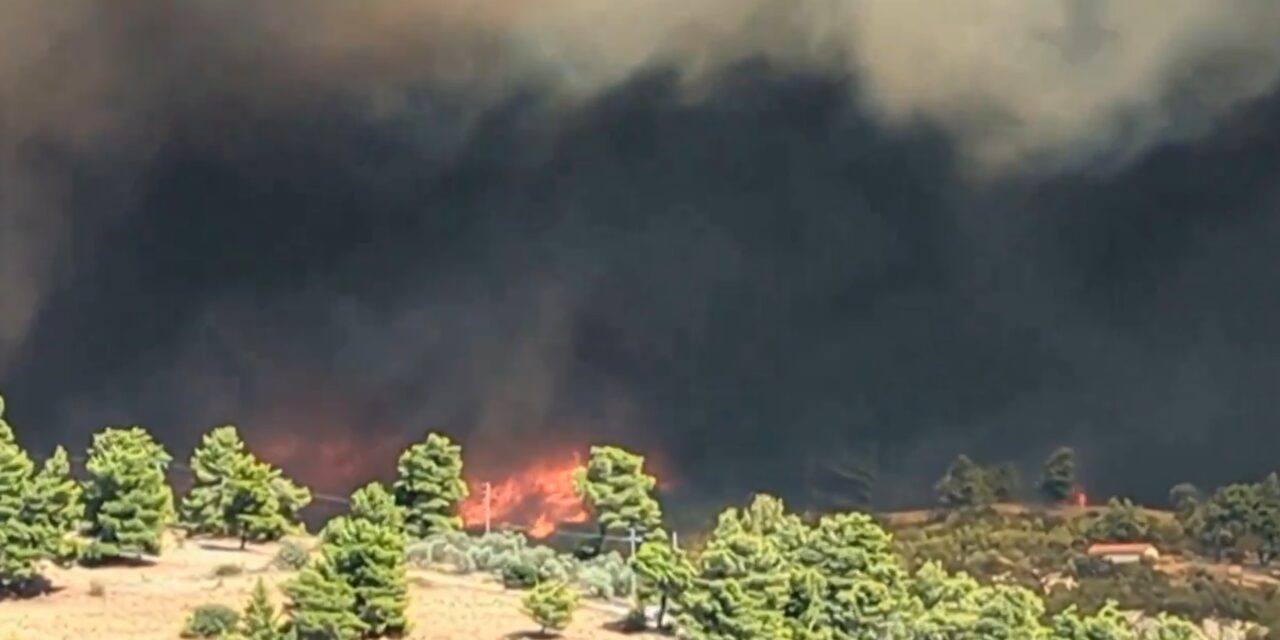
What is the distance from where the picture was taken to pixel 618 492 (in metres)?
36.4

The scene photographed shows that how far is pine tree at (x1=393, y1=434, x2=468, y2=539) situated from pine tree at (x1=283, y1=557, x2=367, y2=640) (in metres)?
8.73

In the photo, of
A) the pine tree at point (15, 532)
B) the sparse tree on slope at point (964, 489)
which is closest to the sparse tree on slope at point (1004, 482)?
the sparse tree on slope at point (964, 489)

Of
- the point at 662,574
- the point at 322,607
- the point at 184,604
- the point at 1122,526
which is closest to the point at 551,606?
the point at 662,574

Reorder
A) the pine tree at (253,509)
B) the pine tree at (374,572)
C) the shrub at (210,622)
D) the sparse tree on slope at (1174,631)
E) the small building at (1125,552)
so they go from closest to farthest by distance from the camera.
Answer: the shrub at (210,622) → the pine tree at (374,572) → the sparse tree on slope at (1174,631) → the pine tree at (253,509) → the small building at (1125,552)

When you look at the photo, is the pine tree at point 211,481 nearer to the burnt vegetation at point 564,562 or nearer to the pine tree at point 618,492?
the burnt vegetation at point 564,562

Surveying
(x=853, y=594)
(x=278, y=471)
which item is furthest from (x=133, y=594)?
(x=853, y=594)

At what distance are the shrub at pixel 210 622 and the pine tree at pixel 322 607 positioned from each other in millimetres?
978

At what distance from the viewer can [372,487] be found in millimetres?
35188

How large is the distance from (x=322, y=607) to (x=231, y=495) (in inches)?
382

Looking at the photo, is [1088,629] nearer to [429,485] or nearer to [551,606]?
[551,606]

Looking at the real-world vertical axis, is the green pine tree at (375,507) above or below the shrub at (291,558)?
above

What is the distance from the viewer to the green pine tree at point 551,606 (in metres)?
30.2

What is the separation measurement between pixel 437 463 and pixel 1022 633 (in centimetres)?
1374

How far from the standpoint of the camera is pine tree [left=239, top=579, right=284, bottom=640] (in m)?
27.3
